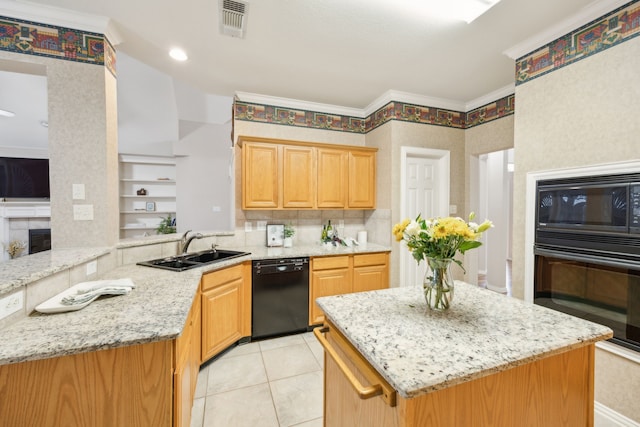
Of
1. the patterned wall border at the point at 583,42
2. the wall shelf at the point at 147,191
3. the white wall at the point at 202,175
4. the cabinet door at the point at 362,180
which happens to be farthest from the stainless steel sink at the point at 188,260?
the wall shelf at the point at 147,191

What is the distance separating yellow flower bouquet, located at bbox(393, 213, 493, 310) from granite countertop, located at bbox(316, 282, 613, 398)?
0.09 metres

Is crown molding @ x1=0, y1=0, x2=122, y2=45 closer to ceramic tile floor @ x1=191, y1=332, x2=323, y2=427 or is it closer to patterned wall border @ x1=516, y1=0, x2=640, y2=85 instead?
ceramic tile floor @ x1=191, y1=332, x2=323, y2=427

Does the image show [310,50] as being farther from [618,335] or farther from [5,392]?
[618,335]

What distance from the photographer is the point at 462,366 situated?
0.82m

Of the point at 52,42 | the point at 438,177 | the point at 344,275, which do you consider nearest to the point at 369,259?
the point at 344,275

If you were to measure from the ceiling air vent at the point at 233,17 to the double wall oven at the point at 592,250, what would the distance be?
260 cm

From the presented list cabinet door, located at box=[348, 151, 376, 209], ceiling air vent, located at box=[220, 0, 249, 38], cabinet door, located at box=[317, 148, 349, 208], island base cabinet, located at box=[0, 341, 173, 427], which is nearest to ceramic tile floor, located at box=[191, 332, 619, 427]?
island base cabinet, located at box=[0, 341, 173, 427]

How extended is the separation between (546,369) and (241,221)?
3.02 metres

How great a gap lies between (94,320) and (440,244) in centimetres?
160

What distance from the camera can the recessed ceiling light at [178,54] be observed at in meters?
2.38

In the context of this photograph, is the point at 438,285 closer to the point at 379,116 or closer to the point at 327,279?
the point at 327,279

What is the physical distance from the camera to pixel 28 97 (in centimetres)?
418

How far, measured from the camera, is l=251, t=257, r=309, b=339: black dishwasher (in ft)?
8.96

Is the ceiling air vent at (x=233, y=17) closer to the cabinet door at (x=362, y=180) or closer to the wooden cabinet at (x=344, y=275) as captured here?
the cabinet door at (x=362, y=180)
